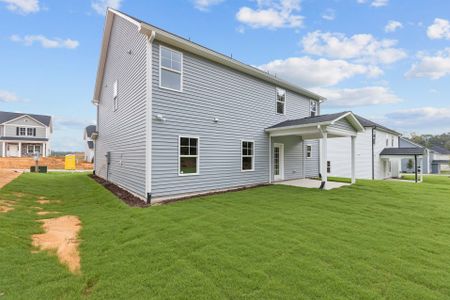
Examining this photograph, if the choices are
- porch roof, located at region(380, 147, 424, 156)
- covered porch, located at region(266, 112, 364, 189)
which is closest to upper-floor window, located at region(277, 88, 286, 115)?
covered porch, located at region(266, 112, 364, 189)

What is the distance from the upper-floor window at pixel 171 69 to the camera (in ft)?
27.7

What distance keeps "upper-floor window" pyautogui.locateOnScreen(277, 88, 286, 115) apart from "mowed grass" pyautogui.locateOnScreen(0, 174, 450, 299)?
7.29 meters

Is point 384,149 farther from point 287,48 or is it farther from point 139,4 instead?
point 139,4

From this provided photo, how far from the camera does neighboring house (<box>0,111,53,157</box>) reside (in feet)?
114

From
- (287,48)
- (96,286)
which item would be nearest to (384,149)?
(287,48)

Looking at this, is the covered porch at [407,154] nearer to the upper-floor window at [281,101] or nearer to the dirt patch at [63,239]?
the upper-floor window at [281,101]

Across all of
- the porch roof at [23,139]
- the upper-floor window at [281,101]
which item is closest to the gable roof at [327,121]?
the upper-floor window at [281,101]

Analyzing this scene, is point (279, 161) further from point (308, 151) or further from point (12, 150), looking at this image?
point (12, 150)

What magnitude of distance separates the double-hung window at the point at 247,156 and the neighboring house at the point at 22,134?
35605 mm

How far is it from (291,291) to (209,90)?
8.12m

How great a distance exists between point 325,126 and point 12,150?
4372 centimetres

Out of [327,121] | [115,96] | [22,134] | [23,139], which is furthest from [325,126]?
[22,134]

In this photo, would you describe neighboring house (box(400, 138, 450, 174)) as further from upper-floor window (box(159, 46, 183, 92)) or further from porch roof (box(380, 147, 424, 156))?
upper-floor window (box(159, 46, 183, 92))

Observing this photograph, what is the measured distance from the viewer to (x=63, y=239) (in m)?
4.95
